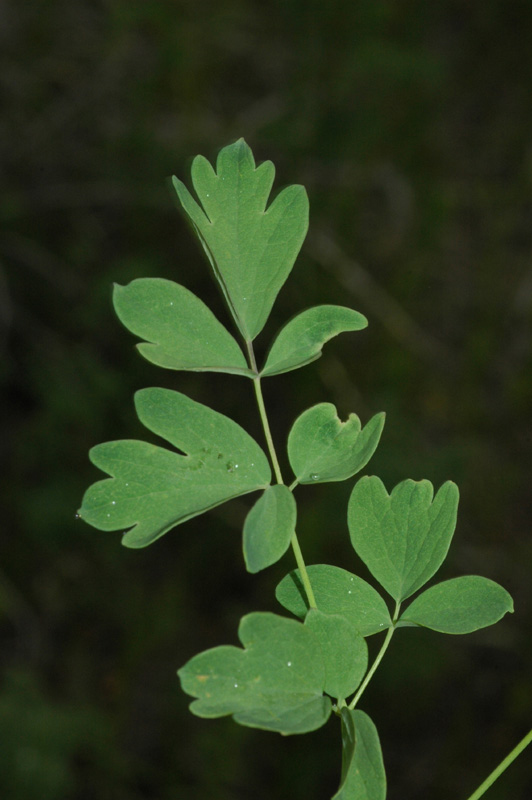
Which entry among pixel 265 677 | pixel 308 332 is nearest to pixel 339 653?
pixel 265 677

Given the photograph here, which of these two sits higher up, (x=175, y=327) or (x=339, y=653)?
(x=175, y=327)

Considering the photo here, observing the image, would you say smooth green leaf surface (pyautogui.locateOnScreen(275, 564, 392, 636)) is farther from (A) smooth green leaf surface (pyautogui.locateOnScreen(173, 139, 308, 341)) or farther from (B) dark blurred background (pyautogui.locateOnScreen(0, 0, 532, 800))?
(B) dark blurred background (pyautogui.locateOnScreen(0, 0, 532, 800))

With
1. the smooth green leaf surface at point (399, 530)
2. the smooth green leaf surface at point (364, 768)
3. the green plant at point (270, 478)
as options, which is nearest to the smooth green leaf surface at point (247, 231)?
the green plant at point (270, 478)

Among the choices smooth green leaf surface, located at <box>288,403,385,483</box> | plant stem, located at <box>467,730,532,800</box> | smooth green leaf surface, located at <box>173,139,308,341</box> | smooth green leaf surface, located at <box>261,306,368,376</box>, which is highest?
smooth green leaf surface, located at <box>173,139,308,341</box>

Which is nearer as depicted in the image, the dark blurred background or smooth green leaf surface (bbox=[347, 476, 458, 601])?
smooth green leaf surface (bbox=[347, 476, 458, 601])

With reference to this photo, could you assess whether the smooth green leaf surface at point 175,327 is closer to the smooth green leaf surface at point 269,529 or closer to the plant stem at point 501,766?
the smooth green leaf surface at point 269,529

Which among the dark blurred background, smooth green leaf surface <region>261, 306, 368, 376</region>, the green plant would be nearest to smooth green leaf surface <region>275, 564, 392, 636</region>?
A: the green plant

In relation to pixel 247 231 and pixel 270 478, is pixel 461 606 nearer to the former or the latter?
pixel 270 478
